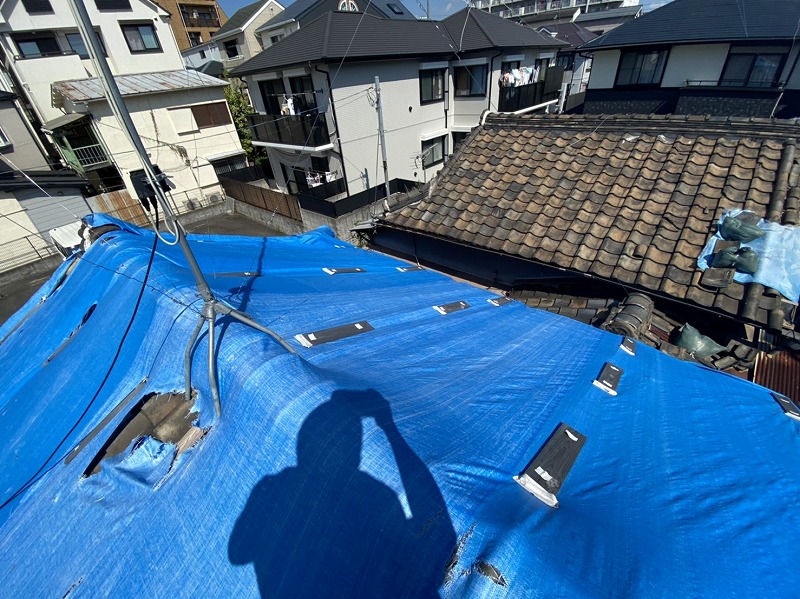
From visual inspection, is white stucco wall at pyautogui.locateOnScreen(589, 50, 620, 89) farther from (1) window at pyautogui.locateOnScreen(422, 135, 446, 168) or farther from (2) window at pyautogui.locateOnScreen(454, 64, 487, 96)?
(1) window at pyautogui.locateOnScreen(422, 135, 446, 168)

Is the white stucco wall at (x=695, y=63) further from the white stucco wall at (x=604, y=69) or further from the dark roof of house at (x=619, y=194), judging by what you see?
the dark roof of house at (x=619, y=194)

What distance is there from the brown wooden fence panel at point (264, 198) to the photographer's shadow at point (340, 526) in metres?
14.3

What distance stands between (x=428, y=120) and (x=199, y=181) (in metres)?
13.4

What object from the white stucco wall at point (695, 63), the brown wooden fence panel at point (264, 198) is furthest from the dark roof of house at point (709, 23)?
the brown wooden fence panel at point (264, 198)

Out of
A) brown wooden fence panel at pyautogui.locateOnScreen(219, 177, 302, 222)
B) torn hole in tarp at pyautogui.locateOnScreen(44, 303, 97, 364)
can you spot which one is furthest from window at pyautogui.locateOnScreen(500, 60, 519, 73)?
torn hole in tarp at pyautogui.locateOnScreen(44, 303, 97, 364)

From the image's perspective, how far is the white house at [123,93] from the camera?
16.9 m

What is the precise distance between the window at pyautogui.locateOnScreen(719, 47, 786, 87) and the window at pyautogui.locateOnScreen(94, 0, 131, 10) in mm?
31754

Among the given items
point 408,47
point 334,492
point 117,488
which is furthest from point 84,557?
point 408,47

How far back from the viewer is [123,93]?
16.2 m

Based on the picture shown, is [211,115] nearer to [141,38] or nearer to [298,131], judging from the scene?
[141,38]

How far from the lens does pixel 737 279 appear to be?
4195 millimetres

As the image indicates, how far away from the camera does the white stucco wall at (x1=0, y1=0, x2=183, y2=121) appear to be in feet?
56.4

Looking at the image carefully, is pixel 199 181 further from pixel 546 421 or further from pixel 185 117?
pixel 546 421

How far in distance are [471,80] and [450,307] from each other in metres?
19.3
